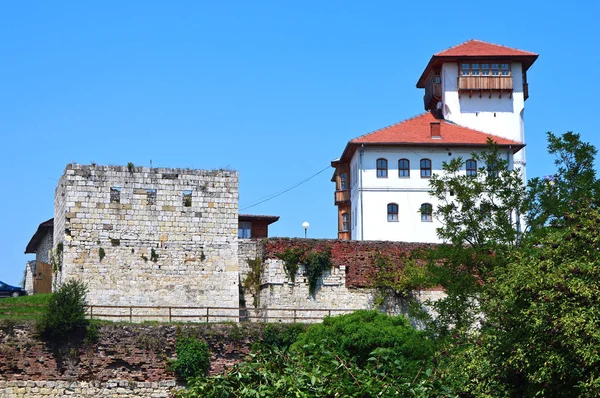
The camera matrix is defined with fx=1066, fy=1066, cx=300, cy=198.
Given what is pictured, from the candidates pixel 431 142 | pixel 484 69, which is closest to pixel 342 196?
pixel 431 142

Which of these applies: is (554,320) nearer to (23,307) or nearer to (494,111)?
(23,307)

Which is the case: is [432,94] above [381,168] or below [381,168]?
above

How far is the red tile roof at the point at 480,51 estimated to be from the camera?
59844 mm

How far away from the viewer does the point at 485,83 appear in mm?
60125

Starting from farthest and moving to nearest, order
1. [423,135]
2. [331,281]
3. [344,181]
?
[344,181] → [423,135] → [331,281]

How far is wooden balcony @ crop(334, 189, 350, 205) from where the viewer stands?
2327 inches

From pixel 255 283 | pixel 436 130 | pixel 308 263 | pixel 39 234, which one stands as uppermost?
pixel 436 130

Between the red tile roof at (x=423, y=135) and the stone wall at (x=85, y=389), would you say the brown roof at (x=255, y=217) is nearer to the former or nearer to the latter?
the red tile roof at (x=423, y=135)

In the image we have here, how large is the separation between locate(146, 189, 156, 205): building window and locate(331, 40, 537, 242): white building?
15539 mm

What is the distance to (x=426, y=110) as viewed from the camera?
212 ft

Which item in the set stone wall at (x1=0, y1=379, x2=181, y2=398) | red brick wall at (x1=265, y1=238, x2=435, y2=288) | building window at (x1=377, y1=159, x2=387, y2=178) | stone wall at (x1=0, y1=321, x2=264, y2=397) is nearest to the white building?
building window at (x1=377, y1=159, x2=387, y2=178)

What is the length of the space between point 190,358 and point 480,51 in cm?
2918

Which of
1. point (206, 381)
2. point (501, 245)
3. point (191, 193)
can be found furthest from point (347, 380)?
point (191, 193)

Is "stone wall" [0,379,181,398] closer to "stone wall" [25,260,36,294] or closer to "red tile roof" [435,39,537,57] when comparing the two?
"stone wall" [25,260,36,294]
